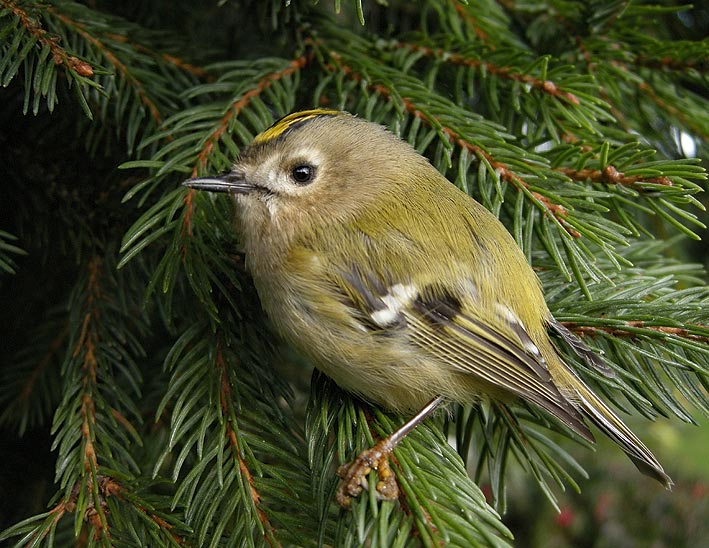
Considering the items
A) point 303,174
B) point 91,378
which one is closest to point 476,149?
point 303,174

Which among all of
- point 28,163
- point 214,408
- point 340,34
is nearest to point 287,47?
point 340,34

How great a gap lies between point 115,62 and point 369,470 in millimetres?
785

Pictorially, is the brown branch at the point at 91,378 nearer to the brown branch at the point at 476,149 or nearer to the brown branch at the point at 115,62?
the brown branch at the point at 115,62

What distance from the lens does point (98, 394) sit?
1.07m

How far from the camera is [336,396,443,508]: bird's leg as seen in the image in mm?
873

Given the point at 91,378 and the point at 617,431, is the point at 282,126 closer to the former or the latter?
the point at 91,378

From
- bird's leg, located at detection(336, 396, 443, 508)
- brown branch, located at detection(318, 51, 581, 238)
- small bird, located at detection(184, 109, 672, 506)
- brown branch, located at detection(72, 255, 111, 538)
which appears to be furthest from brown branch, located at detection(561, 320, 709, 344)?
brown branch, located at detection(72, 255, 111, 538)

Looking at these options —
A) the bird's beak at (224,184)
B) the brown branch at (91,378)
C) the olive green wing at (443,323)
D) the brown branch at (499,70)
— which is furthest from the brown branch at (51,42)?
the brown branch at (499,70)

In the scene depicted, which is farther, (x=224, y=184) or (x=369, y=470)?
(x=224, y=184)

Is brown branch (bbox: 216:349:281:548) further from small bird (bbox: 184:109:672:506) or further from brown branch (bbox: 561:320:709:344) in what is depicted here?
brown branch (bbox: 561:320:709:344)

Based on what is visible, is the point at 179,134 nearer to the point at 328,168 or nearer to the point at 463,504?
the point at 328,168

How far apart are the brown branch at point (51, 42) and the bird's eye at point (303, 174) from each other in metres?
0.41

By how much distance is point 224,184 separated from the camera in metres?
1.11

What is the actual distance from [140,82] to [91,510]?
0.70 m
